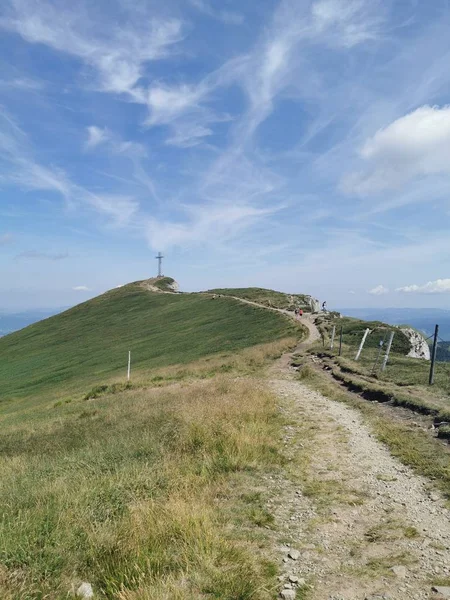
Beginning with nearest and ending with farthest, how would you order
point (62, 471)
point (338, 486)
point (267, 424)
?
point (338, 486) → point (62, 471) → point (267, 424)

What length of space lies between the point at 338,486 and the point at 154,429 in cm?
680

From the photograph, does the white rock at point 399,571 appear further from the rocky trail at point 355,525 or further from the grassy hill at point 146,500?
the grassy hill at point 146,500

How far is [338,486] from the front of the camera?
8.65 meters

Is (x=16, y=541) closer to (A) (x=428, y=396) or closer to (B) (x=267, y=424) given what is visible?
(B) (x=267, y=424)

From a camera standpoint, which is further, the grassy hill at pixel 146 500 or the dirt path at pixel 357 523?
the dirt path at pixel 357 523

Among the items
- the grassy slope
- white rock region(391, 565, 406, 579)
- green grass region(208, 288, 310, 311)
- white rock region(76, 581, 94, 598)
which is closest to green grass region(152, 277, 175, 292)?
the grassy slope

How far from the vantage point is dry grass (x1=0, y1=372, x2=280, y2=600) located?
525cm

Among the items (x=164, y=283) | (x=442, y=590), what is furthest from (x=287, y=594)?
(x=164, y=283)

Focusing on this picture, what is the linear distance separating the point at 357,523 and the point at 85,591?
4562 millimetres

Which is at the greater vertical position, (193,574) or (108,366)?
(193,574)

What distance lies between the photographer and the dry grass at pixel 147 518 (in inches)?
207

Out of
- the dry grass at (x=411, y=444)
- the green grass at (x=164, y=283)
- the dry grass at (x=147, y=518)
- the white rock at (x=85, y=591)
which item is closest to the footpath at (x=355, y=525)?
the dry grass at (x=411, y=444)

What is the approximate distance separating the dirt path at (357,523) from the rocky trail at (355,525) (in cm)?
1

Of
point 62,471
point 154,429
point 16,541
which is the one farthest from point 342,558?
point 154,429
